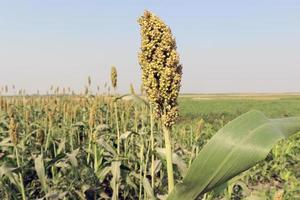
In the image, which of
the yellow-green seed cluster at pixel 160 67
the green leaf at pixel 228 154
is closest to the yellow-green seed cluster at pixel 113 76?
the yellow-green seed cluster at pixel 160 67

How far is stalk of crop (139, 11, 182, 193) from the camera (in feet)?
3.34

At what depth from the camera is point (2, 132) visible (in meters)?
4.94

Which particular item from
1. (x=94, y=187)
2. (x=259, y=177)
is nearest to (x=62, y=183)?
(x=94, y=187)

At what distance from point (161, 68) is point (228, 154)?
0.30 meters

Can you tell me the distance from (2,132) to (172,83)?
173 inches

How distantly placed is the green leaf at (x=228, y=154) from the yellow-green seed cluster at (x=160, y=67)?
0.19 metres

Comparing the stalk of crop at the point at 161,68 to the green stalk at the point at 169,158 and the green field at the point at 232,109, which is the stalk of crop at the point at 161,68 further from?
the green field at the point at 232,109

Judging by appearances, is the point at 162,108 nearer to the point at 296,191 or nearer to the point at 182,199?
the point at 182,199

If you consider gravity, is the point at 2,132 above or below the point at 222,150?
below

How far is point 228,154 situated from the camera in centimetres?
85

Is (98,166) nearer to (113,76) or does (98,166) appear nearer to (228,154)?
(113,76)

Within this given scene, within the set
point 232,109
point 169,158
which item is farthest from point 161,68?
point 232,109

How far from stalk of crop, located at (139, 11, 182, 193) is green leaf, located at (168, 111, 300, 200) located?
139 millimetres

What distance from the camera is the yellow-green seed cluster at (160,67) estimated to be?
1.02 meters
